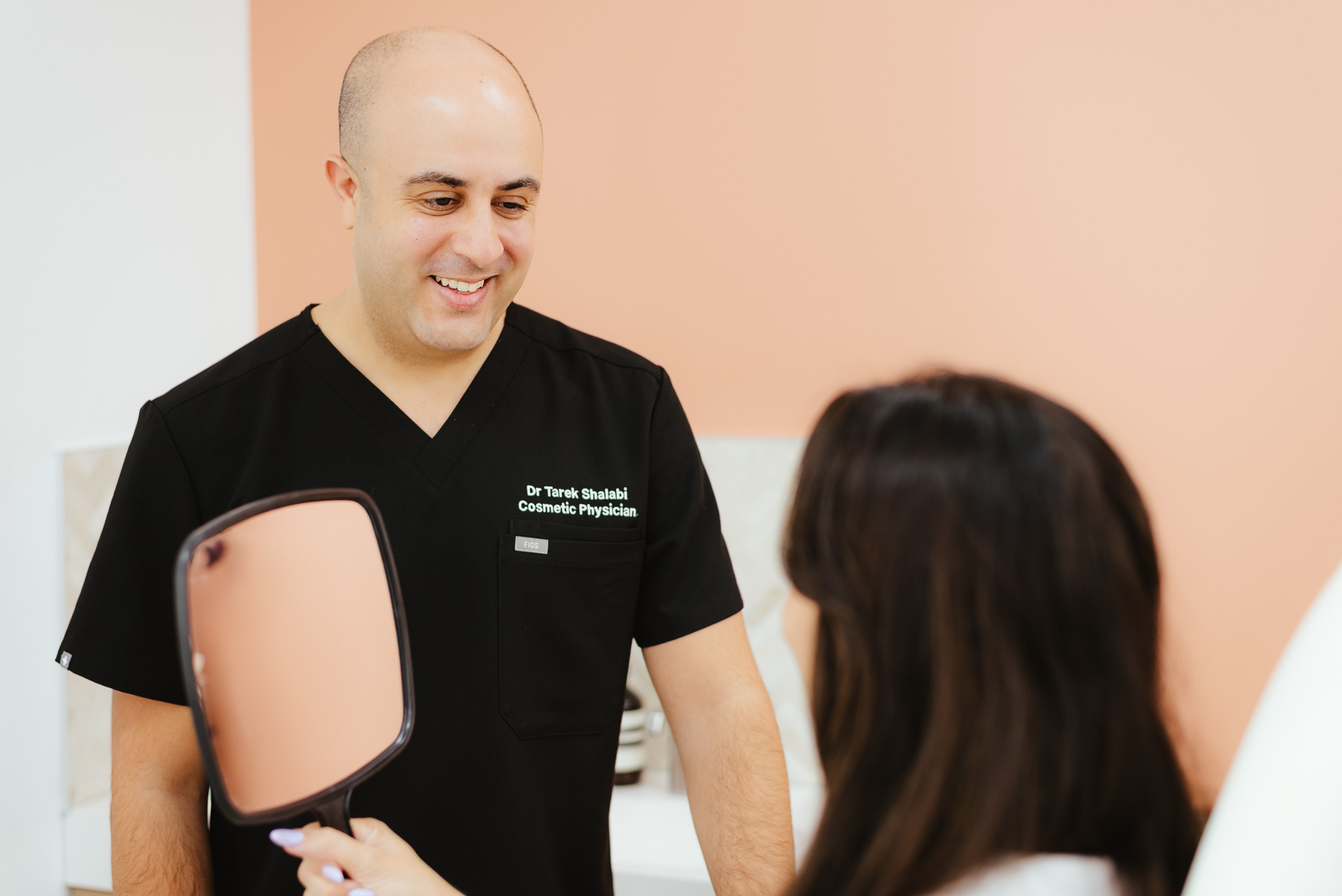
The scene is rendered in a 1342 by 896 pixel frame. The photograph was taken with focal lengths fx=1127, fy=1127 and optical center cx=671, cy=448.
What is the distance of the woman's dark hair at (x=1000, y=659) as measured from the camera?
750 mm

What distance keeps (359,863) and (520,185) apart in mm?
715

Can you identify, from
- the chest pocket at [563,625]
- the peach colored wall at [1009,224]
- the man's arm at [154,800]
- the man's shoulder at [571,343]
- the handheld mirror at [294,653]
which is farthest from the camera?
the peach colored wall at [1009,224]

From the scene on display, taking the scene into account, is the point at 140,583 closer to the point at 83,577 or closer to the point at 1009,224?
the point at 83,577

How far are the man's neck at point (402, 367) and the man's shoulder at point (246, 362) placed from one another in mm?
34

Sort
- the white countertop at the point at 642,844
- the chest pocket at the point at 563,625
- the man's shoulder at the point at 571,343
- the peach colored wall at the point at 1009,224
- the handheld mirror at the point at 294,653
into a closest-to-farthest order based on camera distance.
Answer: the handheld mirror at the point at 294,653 → the chest pocket at the point at 563,625 → the man's shoulder at the point at 571,343 → the white countertop at the point at 642,844 → the peach colored wall at the point at 1009,224

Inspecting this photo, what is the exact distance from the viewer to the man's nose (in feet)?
3.92

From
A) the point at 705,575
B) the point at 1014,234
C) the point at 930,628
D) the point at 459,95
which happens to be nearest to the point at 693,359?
the point at 1014,234

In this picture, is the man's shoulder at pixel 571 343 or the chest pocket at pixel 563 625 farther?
the man's shoulder at pixel 571 343

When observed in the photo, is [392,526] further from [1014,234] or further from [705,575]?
[1014,234]

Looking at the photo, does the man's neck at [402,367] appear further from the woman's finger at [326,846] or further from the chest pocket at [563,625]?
the woman's finger at [326,846]

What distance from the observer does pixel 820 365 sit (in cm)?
217

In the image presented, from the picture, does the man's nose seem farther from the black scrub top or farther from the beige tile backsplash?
the beige tile backsplash

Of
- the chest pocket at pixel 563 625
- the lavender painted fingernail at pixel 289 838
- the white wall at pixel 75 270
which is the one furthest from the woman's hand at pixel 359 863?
the white wall at pixel 75 270

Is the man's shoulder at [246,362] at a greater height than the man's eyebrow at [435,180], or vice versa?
the man's eyebrow at [435,180]
